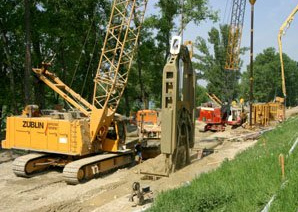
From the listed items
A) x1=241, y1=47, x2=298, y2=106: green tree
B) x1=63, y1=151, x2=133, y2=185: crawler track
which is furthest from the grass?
x1=241, y1=47, x2=298, y2=106: green tree

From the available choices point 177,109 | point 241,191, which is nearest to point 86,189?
point 177,109

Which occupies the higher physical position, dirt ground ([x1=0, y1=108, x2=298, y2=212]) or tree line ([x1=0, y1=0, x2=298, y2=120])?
tree line ([x1=0, y1=0, x2=298, y2=120])

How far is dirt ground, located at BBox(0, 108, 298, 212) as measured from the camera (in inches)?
431

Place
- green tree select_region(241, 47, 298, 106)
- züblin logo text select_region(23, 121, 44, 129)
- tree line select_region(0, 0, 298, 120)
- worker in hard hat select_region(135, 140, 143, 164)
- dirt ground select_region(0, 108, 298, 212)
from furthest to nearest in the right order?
green tree select_region(241, 47, 298, 106), tree line select_region(0, 0, 298, 120), worker in hard hat select_region(135, 140, 143, 164), züblin logo text select_region(23, 121, 44, 129), dirt ground select_region(0, 108, 298, 212)

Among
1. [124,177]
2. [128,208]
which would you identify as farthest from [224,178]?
[124,177]

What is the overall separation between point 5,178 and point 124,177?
4.63 m

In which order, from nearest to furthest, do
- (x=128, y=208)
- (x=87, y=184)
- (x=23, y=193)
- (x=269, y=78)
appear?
(x=128, y=208)
(x=23, y=193)
(x=87, y=184)
(x=269, y=78)

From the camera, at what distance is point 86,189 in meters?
13.1

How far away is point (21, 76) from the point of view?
33.7 meters

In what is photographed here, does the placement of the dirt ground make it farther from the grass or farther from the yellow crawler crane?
the grass

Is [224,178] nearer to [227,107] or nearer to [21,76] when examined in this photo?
[227,107]

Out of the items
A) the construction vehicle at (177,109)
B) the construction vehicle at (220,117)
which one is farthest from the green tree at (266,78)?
the construction vehicle at (177,109)

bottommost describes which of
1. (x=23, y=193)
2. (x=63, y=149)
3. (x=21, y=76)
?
(x=23, y=193)

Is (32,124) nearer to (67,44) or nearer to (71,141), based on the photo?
(71,141)
